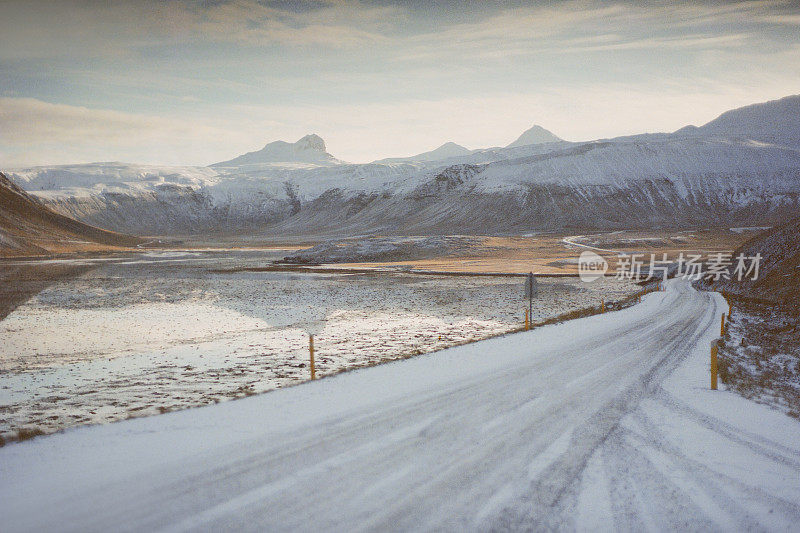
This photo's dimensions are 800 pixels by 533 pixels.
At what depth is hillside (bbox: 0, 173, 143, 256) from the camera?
89900 mm

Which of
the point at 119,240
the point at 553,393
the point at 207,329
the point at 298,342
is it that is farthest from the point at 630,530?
the point at 119,240

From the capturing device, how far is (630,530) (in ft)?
20.2

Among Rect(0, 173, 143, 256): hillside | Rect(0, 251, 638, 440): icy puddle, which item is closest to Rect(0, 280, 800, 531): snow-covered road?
Rect(0, 251, 638, 440): icy puddle

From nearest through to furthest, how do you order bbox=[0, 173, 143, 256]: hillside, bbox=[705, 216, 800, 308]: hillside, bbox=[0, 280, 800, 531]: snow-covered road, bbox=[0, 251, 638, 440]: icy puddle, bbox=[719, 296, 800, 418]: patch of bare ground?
bbox=[0, 280, 800, 531]: snow-covered road → bbox=[719, 296, 800, 418]: patch of bare ground → bbox=[0, 251, 638, 440]: icy puddle → bbox=[705, 216, 800, 308]: hillside → bbox=[0, 173, 143, 256]: hillside

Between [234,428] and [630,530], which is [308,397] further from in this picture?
[630,530]

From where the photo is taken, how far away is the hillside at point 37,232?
89.9m

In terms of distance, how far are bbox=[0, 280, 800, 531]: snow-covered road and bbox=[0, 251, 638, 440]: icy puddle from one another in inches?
111

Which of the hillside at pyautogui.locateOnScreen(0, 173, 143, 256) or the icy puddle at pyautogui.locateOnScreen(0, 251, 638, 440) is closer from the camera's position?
the icy puddle at pyautogui.locateOnScreen(0, 251, 638, 440)

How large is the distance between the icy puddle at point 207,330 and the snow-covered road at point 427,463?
2.83 metres

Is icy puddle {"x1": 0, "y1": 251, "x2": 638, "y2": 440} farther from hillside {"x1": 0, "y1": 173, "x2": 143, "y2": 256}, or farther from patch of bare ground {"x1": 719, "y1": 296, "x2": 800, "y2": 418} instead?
hillside {"x1": 0, "y1": 173, "x2": 143, "y2": 256}

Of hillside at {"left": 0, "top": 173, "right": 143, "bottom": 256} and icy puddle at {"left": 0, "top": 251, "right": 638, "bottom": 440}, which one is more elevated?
hillside at {"left": 0, "top": 173, "right": 143, "bottom": 256}

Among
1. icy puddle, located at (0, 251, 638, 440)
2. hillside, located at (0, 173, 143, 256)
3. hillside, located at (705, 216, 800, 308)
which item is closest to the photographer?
icy puddle, located at (0, 251, 638, 440)

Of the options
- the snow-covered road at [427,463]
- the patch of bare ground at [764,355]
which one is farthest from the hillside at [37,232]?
the patch of bare ground at [764,355]

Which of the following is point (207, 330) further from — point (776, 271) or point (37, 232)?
point (37, 232)
